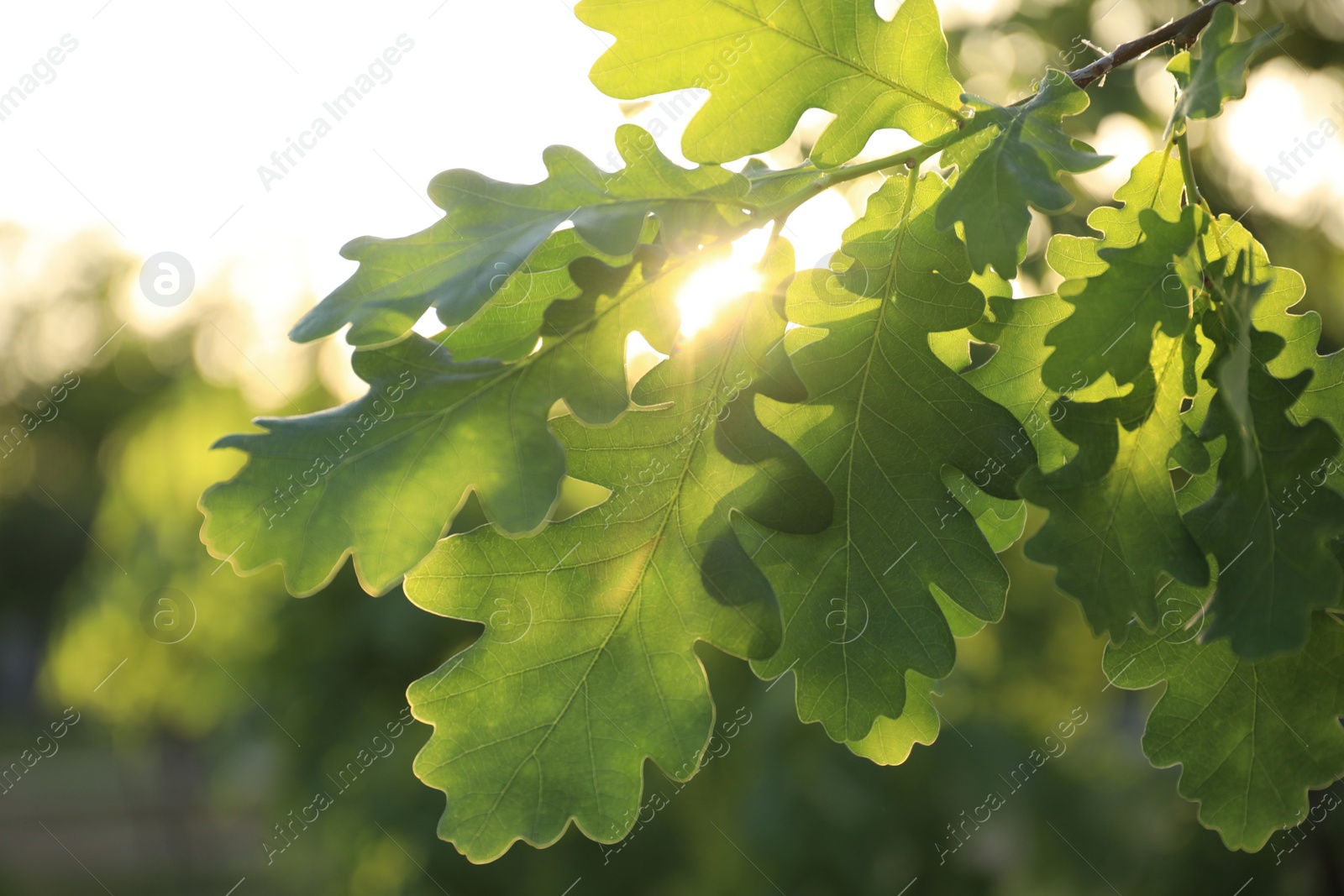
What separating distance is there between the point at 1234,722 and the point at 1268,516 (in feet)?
1.41

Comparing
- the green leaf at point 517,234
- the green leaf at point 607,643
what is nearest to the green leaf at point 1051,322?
the green leaf at point 607,643

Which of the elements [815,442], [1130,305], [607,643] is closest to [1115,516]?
[1130,305]

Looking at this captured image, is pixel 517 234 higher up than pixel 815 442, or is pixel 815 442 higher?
pixel 517 234

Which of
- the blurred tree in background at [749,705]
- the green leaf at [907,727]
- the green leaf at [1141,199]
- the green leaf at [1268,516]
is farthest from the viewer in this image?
the blurred tree in background at [749,705]

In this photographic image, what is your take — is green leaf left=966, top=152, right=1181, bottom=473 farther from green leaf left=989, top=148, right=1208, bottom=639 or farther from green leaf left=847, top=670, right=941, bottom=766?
green leaf left=847, top=670, right=941, bottom=766

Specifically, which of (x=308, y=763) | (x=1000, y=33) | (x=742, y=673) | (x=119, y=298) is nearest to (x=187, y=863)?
(x=119, y=298)

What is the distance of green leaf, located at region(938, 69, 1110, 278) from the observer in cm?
100

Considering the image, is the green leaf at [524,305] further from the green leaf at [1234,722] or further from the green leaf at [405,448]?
the green leaf at [1234,722]

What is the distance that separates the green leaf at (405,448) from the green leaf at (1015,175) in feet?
0.96

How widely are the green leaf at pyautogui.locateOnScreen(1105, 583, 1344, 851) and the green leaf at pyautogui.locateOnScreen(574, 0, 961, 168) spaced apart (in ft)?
2.28

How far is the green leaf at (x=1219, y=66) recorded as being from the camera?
3.27 feet

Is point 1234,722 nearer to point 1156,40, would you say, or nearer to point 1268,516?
point 1268,516

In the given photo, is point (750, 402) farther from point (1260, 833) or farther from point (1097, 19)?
point (1097, 19)

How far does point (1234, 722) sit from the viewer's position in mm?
1312
